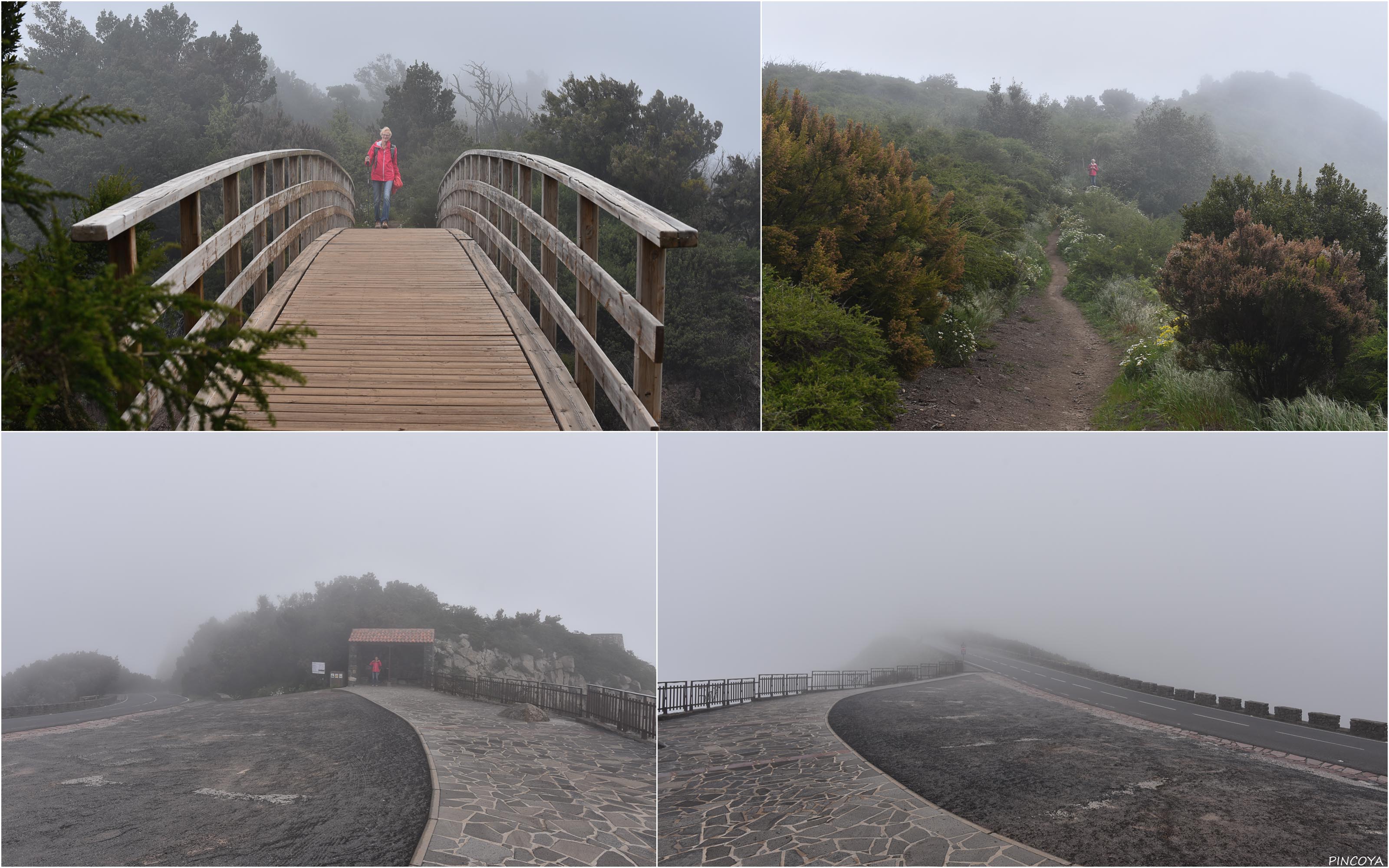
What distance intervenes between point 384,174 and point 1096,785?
10.1 meters

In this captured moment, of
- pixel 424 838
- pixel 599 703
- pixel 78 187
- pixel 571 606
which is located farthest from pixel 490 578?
pixel 78 187

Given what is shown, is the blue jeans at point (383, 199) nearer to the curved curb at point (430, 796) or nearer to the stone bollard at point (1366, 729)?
the curved curb at point (430, 796)

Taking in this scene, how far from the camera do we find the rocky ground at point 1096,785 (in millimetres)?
4320

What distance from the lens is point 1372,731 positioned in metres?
4.56

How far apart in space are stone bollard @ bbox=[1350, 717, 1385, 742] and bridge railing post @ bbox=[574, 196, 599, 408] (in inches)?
183

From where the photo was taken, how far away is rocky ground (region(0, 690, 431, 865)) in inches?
160

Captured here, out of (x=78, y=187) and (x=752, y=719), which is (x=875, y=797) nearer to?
(x=752, y=719)

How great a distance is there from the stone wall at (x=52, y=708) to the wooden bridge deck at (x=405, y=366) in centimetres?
165

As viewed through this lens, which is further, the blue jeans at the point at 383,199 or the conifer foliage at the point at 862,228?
the blue jeans at the point at 383,199

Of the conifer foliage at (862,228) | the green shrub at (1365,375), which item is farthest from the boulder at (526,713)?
the green shrub at (1365,375)

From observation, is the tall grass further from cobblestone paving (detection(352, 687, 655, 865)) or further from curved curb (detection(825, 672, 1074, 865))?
cobblestone paving (detection(352, 687, 655, 865))

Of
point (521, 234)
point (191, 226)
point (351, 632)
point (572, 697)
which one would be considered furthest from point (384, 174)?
point (572, 697)

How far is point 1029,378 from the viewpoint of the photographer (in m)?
5.36

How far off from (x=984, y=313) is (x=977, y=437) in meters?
1.10
